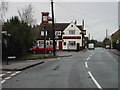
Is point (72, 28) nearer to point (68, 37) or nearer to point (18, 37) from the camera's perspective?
point (68, 37)

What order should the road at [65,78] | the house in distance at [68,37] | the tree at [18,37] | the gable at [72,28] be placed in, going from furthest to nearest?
the gable at [72,28] < the house in distance at [68,37] < the tree at [18,37] < the road at [65,78]

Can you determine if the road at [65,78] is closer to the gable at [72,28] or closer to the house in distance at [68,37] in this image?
the house in distance at [68,37]

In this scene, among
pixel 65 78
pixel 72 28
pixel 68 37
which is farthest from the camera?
pixel 72 28

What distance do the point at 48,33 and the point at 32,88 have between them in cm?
5992

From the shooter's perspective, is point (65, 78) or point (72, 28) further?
point (72, 28)

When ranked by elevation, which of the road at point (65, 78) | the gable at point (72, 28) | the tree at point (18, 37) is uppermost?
the gable at point (72, 28)

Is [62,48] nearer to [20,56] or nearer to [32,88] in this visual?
[20,56]

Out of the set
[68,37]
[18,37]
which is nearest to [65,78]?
[18,37]

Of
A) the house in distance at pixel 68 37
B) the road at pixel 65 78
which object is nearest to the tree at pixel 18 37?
the road at pixel 65 78

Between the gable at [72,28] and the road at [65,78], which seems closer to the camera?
the road at [65,78]

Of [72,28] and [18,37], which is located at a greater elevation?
[72,28]

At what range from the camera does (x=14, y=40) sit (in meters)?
26.9

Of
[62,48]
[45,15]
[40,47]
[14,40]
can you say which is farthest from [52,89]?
[62,48]

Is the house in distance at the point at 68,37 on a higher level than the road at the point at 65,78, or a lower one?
higher
